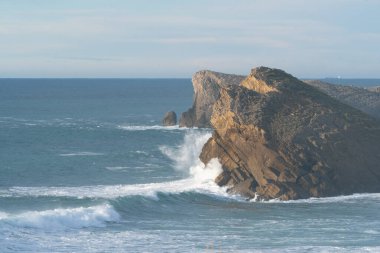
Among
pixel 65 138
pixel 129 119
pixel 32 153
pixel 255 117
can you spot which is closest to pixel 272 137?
pixel 255 117

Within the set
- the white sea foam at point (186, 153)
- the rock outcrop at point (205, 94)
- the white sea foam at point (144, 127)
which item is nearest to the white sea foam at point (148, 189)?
the white sea foam at point (186, 153)

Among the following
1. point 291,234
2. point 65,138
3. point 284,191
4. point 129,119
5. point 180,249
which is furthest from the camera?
point 129,119

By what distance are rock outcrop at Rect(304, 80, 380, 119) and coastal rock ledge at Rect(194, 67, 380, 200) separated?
19023mm

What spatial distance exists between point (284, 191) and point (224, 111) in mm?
4990

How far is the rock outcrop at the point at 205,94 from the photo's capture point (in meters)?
76.8

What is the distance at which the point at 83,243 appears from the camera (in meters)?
29.6

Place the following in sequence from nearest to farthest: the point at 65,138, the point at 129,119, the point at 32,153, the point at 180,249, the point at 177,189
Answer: the point at 180,249 → the point at 177,189 → the point at 32,153 → the point at 65,138 → the point at 129,119

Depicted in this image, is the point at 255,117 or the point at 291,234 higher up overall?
the point at 255,117

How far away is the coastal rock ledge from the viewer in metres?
39.1

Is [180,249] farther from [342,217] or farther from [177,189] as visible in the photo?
[177,189]

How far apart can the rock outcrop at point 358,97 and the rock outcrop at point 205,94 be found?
1181cm

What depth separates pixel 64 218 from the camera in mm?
33219

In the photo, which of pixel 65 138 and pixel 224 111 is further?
pixel 65 138

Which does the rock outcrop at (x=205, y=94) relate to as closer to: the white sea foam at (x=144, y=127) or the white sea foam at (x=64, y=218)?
the white sea foam at (x=144, y=127)
